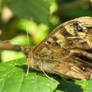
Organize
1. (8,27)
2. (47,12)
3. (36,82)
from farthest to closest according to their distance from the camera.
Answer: (8,27) → (47,12) → (36,82)

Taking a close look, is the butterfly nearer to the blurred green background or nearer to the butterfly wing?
the butterfly wing

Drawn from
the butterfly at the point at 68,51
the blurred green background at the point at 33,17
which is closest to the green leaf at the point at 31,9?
the blurred green background at the point at 33,17

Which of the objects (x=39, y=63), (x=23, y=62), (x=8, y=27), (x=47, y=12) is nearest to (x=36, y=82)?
(x=39, y=63)

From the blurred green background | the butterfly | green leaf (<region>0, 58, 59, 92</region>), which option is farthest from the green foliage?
the blurred green background

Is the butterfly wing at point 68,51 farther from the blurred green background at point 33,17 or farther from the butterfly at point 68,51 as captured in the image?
the blurred green background at point 33,17

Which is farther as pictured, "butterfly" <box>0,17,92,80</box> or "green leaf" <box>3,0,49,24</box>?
"green leaf" <box>3,0,49,24</box>

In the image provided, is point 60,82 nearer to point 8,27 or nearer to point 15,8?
point 15,8
